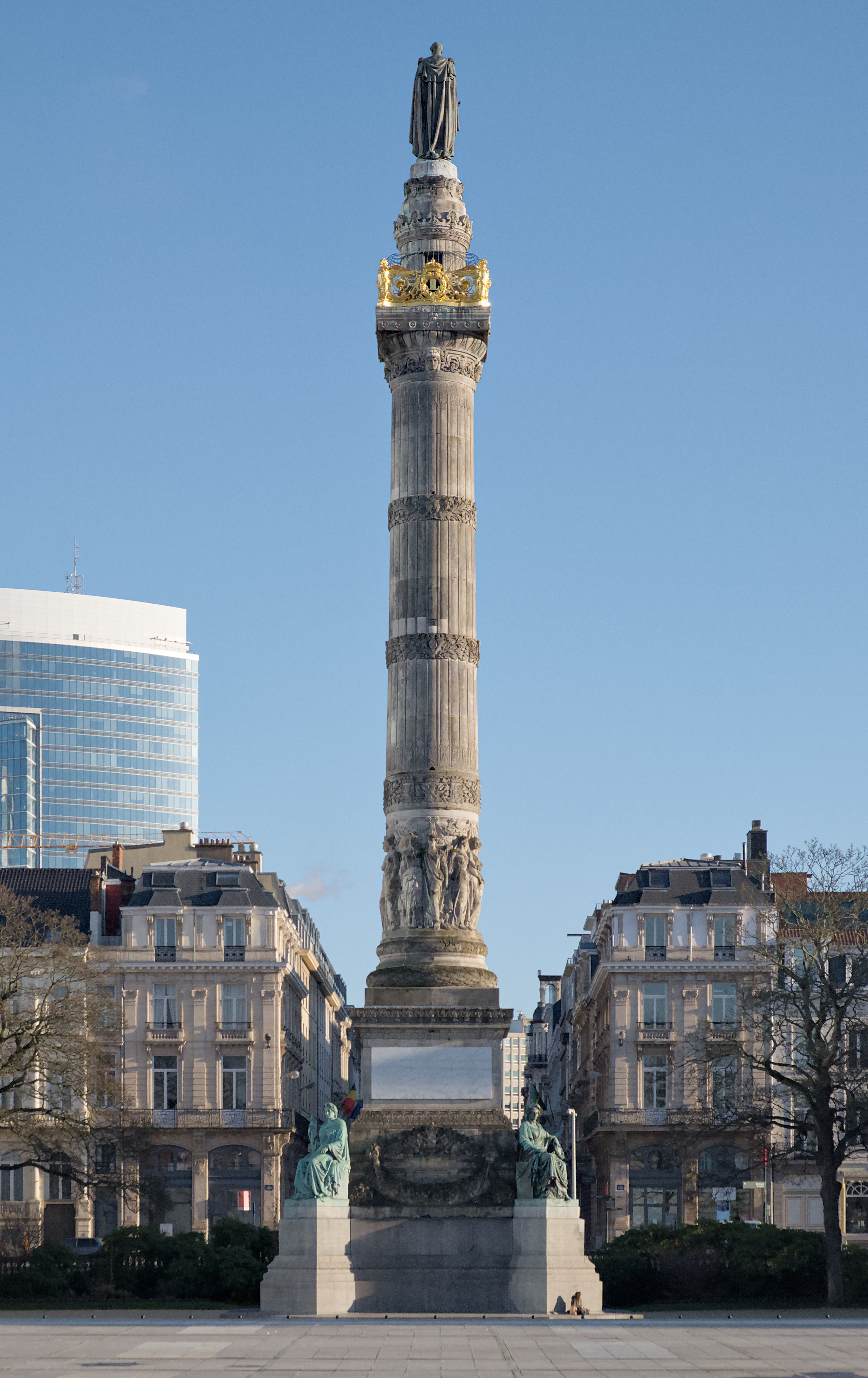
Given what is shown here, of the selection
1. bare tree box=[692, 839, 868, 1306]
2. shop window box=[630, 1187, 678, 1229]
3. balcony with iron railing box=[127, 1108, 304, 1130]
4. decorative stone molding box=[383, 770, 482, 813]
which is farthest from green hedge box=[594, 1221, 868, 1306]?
balcony with iron railing box=[127, 1108, 304, 1130]

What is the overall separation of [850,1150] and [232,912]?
3722 cm

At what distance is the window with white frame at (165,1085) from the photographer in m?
82.0

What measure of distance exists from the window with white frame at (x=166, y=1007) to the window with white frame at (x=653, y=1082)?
65.0ft

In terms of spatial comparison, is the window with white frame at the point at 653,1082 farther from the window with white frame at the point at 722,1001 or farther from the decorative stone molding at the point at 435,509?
the decorative stone molding at the point at 435,509

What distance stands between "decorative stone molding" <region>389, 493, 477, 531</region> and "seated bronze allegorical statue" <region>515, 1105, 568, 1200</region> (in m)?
15.0

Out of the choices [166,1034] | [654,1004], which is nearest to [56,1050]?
[166,1034]

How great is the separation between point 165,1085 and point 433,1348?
49.2 metres

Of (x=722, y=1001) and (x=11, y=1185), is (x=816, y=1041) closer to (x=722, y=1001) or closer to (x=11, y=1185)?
(x=722, y=1001)

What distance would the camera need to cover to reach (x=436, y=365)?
49719 millimetres

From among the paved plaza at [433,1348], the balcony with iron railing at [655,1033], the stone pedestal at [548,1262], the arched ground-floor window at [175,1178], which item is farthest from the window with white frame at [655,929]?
the paved plaza at [433,1348]

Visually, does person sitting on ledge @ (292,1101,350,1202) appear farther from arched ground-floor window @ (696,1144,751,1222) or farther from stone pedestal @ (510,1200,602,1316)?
arched ground-floor window @ (696,1144,751,1222)

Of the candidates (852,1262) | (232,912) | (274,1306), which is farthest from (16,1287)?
(232,912)

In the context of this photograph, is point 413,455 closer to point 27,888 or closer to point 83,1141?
point 83,1141

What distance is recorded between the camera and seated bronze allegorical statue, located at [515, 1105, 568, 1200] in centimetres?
4319
